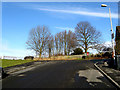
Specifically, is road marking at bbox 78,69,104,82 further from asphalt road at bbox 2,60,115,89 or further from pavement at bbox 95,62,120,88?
pavement at bbox 95,62,120,88

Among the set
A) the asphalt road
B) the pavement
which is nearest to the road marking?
the asphalt road

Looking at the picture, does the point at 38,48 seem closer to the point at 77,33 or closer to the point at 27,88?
the point at 77,33

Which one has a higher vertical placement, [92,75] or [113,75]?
[113,75]

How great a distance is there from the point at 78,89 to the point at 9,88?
3827 millimetres

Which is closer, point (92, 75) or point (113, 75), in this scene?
point (113, 75)

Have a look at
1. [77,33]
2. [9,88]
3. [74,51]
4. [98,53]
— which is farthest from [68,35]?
[9,88]

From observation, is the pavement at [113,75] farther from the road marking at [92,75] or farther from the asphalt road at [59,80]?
the road marking at [92,75]

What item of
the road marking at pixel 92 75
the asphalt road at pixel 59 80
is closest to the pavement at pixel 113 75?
the asphalt road at pixel 59 80

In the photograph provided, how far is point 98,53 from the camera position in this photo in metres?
49.3

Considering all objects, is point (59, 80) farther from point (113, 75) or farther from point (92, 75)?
point (113, 75)

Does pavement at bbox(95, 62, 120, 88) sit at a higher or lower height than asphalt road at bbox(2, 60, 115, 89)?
higher

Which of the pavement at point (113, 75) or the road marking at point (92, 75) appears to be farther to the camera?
the road marking at point (92, 75)

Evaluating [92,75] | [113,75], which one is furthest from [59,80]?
[113,75]

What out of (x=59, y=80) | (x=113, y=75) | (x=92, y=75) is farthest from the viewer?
(x=92, y=75)
